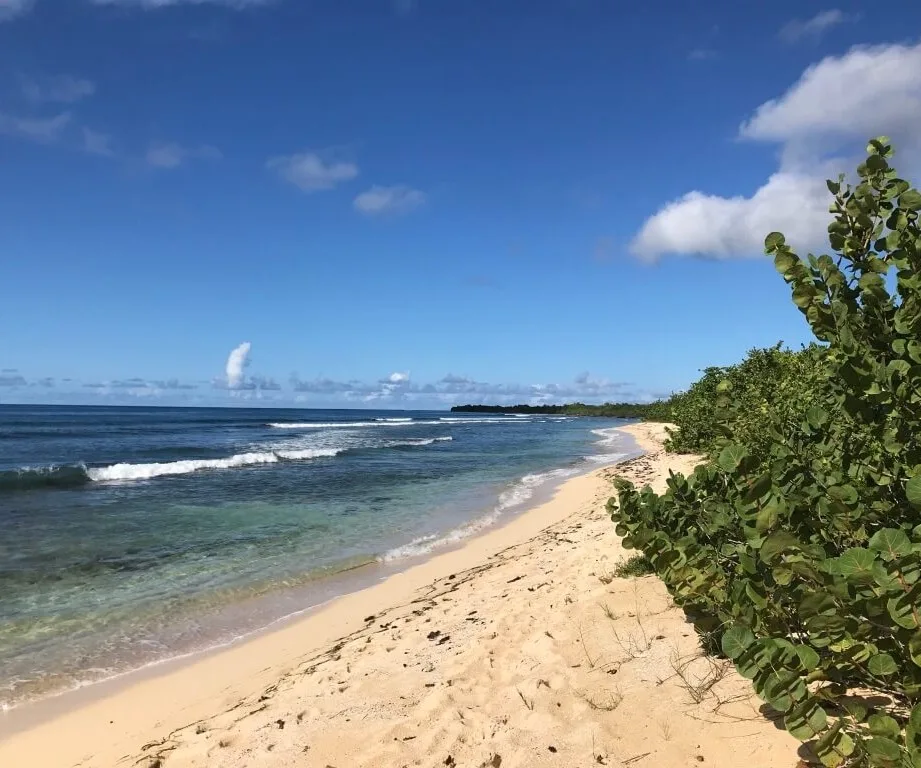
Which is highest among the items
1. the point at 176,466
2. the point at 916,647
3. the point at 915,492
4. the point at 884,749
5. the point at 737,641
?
the point at 915,492

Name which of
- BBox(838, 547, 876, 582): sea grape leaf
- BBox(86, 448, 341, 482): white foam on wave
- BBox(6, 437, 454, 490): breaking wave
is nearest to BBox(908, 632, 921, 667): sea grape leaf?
BBox(838, 547, 876, 582): sea grape leaf

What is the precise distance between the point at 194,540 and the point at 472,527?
6024 millimetres

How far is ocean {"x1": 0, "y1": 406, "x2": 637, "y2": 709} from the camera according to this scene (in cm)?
764

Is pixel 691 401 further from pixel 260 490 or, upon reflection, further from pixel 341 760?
pixel 341 760

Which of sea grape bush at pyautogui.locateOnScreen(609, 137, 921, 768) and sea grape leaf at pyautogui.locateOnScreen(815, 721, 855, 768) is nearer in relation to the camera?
sea grape bush at pyautogui.locateOnScreen(609, 137, 921, 768)

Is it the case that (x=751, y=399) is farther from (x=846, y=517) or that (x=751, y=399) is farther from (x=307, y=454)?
(x=307, y=454)

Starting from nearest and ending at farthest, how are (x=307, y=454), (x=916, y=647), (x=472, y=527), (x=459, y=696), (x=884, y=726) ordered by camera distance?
(x=916, y=647), (x=884, y=726), (x=459, y=696), (x=472, y=527), (x=307, y=454)

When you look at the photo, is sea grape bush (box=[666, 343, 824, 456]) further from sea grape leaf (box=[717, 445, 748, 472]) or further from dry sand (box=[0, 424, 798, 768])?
dry sand (box=[0, 424, 798, 768])

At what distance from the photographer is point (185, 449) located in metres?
35.7

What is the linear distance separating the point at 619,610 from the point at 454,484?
1592 cm

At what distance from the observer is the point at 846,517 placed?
2.64 m

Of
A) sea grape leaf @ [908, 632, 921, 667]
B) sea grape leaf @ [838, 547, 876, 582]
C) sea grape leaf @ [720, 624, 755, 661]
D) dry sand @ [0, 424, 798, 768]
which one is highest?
sea grape leaf @ [838, 547, 876, 582]

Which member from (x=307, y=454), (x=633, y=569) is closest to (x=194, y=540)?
(x=633, y=569)

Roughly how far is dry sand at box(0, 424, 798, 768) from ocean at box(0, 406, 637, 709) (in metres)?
1.03
